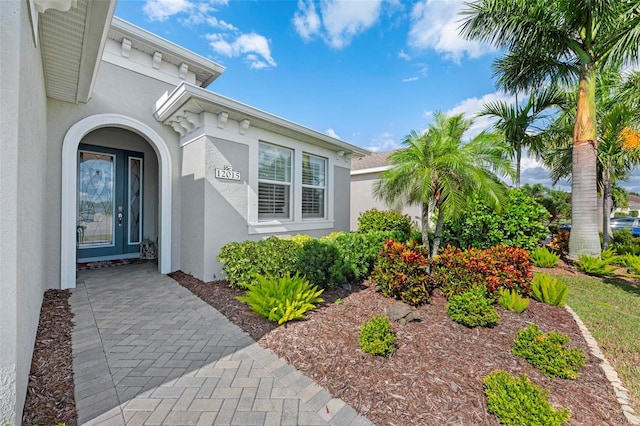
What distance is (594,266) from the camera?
21.4 ft

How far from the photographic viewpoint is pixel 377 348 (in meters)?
2.96

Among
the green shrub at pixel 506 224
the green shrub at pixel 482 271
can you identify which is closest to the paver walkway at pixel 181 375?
the green shrub at pixel 482 271

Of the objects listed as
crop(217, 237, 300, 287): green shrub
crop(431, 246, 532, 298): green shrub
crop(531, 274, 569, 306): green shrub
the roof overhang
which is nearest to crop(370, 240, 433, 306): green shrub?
crop(431, 246, 532, 298): green shrub

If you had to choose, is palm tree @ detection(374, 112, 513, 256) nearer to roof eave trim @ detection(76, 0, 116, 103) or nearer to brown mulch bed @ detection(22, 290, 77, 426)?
roof eave trim @ detection(76, 0, 116, 103)

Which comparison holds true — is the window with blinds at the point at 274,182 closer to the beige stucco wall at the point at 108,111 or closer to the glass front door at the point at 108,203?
the beige stucco wall at the point at 108,111

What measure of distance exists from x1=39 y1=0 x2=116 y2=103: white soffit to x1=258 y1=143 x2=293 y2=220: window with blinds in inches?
135

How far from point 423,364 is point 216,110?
18.4 ft

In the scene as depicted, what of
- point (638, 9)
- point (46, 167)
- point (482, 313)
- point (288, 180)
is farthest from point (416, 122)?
point (46, 167)

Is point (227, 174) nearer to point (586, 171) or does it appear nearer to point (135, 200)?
point (135, 200)

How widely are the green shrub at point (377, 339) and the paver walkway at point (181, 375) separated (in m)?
0.76

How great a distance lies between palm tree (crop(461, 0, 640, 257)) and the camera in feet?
20.6

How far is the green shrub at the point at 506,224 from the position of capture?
704cm

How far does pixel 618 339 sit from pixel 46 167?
9.54m

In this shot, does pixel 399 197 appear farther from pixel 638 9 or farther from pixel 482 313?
pixel 638 9
